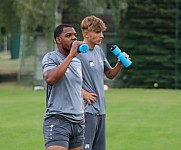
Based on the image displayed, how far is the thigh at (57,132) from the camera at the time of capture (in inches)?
211

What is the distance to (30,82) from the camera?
23.9m

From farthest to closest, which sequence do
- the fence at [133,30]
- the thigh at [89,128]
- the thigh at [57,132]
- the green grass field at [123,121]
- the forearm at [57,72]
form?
1. the fence at [133,30]
2. the green grass field at [123,121]
3. the thigh at [89,128]
4. the thigh at [57,132]
5. the forearm at [57,72]

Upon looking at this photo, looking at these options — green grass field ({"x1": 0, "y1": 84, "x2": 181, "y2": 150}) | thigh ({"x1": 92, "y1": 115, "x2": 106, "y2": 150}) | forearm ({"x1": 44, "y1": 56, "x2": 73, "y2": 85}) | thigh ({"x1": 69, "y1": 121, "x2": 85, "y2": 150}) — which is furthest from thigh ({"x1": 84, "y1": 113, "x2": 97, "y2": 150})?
green grass field ({"x1": 0, "y1": 84, "x2": 181, "y2": 150})

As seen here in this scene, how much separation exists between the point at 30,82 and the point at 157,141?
48.0 feet

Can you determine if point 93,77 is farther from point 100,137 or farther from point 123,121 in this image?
point 123,121

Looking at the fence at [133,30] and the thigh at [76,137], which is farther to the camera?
the fence at [133,30]

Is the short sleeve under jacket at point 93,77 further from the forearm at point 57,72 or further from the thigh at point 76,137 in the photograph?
the forearm at point 57,72

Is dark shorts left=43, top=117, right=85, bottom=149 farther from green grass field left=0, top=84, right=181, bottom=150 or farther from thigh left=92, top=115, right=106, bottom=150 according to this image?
green grass field left=0, top=84, right=181, bottom=150

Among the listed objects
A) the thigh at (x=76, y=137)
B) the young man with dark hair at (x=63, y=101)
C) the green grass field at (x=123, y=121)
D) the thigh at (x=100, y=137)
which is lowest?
the green grass field at (x=123, y=121)

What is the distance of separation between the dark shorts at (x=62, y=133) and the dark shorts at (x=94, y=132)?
728 mm

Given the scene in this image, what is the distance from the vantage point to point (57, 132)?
5398 mm

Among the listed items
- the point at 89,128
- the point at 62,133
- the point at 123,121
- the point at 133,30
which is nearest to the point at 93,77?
the point at 89,128

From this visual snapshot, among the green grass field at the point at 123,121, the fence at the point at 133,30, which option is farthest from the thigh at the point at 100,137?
the fence at the point at 133,30

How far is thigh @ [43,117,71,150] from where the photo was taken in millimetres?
5367
